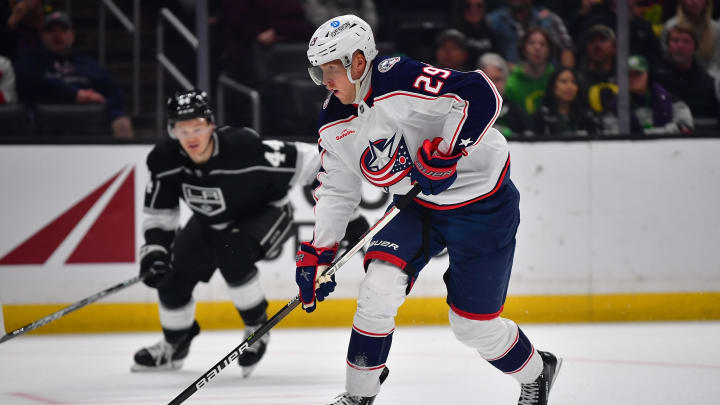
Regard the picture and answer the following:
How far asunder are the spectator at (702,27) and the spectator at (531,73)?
2.34 ft

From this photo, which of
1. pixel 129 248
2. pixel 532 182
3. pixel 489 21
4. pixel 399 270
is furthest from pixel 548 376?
pixel 489 21

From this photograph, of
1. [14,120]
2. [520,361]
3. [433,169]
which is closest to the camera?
[433,169]

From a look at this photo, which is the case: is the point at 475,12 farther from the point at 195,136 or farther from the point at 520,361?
the point at 520,361

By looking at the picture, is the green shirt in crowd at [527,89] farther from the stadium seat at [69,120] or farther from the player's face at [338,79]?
the player's face at [338,79]

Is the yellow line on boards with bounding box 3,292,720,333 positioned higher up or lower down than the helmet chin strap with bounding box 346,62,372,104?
lower down

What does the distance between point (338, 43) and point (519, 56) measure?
3238 millimetres

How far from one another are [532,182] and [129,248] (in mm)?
2125

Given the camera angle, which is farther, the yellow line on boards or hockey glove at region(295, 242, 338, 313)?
the yellow line on boards

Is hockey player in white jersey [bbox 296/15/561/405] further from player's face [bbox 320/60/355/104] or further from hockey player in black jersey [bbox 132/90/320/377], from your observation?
hockey player in black jersey [bbox 132/90/320/377]

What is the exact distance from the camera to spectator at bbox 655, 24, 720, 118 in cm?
523

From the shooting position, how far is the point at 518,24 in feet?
18.9

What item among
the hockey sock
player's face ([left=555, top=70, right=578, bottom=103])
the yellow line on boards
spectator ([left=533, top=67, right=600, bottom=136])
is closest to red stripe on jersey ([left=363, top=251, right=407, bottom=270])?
the hockey sock

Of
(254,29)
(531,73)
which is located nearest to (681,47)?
(531,73)

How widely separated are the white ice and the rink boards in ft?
0.42
